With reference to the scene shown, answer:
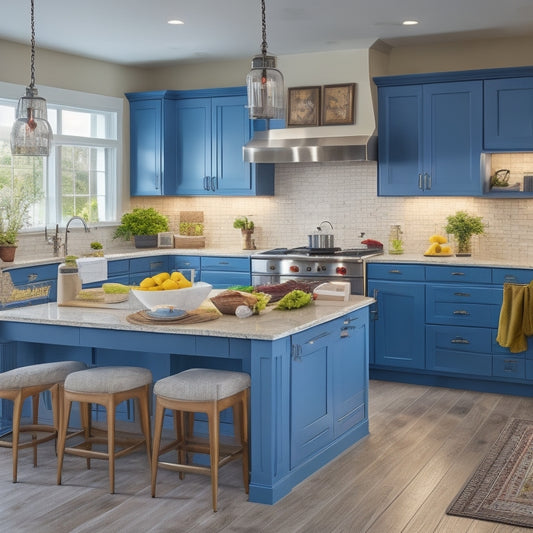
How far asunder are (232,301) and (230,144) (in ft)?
12.4

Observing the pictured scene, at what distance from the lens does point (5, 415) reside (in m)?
5.27

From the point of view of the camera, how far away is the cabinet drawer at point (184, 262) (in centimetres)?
796

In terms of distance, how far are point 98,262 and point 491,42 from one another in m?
4.05

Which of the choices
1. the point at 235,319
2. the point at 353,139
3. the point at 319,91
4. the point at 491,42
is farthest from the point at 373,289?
the point at 235,319

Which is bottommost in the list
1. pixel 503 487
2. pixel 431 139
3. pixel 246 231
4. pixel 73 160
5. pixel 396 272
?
pixel 503 487

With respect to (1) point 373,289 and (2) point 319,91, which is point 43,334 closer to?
(1) point 373,289

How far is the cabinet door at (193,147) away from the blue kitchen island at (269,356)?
11.1 ft

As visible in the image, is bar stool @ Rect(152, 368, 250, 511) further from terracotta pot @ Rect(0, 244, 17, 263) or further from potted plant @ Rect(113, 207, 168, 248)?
potted plant @ Rect(113, 207, 168, 248)

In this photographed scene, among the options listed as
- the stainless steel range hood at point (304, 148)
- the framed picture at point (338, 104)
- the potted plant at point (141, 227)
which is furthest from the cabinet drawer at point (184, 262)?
the framed picture at point (338, 104)

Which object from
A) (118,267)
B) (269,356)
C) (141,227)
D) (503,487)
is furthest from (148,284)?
(141,227)

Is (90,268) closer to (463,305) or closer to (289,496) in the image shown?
(289,496)

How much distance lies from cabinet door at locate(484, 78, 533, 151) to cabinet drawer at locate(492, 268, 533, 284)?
102cm

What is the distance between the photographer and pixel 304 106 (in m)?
7.55

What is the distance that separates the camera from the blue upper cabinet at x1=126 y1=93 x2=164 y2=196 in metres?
8.30
